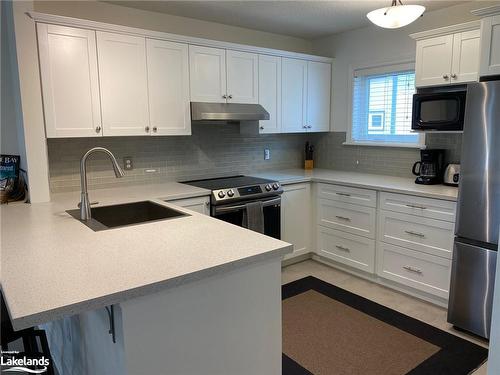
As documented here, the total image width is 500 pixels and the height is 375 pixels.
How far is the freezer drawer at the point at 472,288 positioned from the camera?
243 cm

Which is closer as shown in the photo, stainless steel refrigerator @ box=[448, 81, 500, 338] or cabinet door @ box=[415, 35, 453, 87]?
stainless steel refrigerator @ box=[448, 81, 500, 338]

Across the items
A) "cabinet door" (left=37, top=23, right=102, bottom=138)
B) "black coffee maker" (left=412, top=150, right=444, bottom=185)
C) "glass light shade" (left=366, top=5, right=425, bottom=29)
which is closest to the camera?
"glass light shade" (left=366, top=5, right=425, bottom=29)

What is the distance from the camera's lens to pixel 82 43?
107 inches

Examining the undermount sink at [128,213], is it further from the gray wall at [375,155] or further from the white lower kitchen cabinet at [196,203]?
the gray wall at [375,155]

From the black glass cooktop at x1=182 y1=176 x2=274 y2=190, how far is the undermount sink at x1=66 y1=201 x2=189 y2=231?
70 cm

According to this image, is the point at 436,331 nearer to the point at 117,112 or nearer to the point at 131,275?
the point at 131,275

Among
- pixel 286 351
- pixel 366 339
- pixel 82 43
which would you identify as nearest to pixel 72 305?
pixel 286 351

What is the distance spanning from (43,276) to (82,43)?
2.06 m

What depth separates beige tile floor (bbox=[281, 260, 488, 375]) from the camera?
2.74m

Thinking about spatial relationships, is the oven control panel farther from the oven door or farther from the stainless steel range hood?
the stainless steel range hood

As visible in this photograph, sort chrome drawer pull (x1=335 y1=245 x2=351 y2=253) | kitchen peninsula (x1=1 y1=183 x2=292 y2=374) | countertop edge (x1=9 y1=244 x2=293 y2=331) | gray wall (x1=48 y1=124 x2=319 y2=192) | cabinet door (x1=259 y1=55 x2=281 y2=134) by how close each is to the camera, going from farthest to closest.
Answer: cabinet door (x1=259 y1=55 x2=281 y2=134) → chrome drawer pull (x1=335 y1=245 x2=351 y2=253) → gray wall (x1=48 y1=124 x2=319 y2=192) → kitchen peninsula (x1=1 y1=183 x2=292 y2=374) → countertop edge (x1=9 y1=244 x2=293 y2=331)

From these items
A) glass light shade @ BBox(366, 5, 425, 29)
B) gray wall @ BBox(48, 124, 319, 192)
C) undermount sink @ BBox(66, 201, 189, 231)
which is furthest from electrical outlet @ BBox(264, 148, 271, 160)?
glass light shade @ BBox(366, 5, 425, 29)

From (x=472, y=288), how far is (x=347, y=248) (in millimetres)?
1238

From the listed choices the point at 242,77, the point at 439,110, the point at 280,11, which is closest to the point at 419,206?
the point at 439,110
